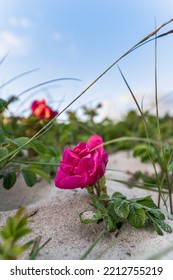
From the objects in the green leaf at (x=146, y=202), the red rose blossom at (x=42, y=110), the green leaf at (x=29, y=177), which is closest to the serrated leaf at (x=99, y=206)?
the green leaf at (x=146, y=202)

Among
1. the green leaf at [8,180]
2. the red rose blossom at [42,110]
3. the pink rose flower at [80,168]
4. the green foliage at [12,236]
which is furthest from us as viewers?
the red rose blossom at [42,110]

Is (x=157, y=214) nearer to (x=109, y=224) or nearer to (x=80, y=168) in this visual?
(x=109, y=224)

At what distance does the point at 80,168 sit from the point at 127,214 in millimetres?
216

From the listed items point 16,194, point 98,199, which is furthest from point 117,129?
point 98,199

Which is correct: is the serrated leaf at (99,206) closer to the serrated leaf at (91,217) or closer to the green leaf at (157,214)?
the serrated leaf at (91,217)

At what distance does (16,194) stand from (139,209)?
27.7 inches

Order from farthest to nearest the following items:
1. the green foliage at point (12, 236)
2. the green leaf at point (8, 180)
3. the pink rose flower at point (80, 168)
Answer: the green leaf at point (8, 180) → the pink rose flower at point (80, 168) → the green foliage at point (12, 236)

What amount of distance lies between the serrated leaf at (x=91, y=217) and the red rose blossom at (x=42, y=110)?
3.30 ft

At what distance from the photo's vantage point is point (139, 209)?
116cm

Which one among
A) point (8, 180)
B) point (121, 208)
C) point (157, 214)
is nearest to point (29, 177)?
point (8, 180)

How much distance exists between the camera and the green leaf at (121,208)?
1.13 meters

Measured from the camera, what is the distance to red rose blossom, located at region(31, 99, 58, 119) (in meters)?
2.17
